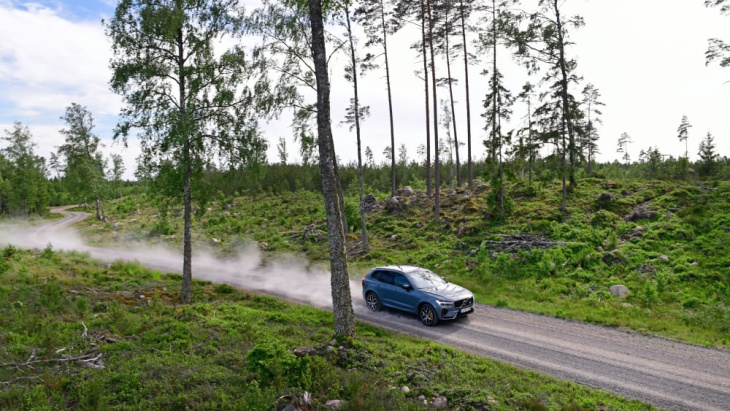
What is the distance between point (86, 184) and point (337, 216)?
51558mm

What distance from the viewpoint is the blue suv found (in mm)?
13164

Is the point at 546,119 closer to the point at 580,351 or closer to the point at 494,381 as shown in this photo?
the point at 580,351

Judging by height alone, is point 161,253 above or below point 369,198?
below

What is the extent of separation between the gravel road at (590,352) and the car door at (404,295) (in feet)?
1.60

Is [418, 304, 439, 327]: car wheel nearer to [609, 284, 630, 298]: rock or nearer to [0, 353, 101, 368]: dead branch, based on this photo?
[609, 284, 630, 298]: rock

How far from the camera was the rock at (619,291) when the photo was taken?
51.0 feet

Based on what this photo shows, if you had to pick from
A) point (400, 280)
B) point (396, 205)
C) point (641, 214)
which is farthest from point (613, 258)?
point (396, 205)

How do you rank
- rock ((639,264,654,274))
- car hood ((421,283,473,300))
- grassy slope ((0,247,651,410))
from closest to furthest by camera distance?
grassy slope ((0,247,651,410)) < car hood ((421,283,473,300)) < rock ((639,264,654,274))

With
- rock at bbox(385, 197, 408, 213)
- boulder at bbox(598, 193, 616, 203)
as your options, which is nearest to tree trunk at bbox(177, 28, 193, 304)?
rock at bbox(385, 197, 408, 213)

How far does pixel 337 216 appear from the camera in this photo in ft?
33.9

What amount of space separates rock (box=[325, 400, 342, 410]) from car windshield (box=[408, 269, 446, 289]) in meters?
7.41

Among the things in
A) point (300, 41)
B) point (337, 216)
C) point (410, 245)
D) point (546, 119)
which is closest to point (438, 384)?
point (337, 216)

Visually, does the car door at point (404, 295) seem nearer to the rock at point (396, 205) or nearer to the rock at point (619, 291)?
the rock at point (619, 291)

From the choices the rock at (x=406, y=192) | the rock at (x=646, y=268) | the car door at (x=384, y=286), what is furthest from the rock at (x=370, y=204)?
the rock at (x=646, y=268)
